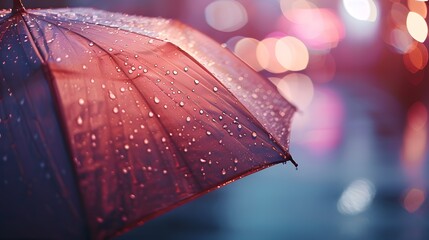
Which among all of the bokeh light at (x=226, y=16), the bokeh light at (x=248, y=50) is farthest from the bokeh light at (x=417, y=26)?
the bokeh light at (x=226, y=16)

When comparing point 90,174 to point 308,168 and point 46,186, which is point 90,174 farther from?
point 308,168

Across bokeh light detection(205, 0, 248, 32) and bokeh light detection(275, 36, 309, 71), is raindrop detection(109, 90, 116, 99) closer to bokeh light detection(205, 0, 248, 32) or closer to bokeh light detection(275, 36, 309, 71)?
bokeh light detection(275, 36, 309, 71)

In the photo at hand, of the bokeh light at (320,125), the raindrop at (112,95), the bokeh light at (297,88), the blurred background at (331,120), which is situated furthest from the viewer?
the bokeh light at (297,88)

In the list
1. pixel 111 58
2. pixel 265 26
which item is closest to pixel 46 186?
pixel 111 58

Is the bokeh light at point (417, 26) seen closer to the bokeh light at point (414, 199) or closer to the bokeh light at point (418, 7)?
the bokeh light at point (418, 7)

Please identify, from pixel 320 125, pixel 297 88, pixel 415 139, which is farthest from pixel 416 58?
pixel 297 88

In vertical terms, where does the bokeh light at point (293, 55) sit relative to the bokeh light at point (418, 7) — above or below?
above

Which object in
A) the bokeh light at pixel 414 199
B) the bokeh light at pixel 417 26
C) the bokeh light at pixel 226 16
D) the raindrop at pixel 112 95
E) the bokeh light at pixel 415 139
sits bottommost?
the raindrop at pixel 112 95

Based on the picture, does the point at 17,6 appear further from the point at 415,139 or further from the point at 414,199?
the point at 415,139
